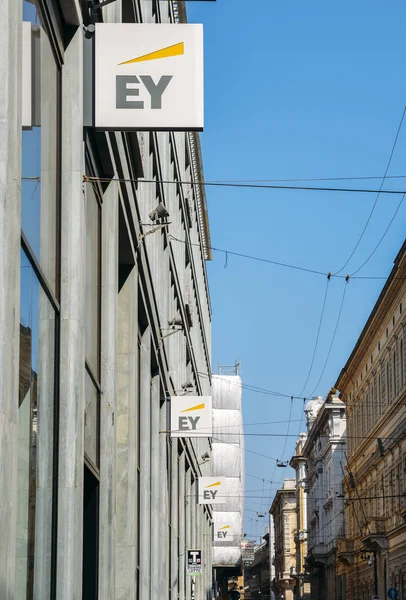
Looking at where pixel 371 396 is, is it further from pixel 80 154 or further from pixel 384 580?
pixel 80 154

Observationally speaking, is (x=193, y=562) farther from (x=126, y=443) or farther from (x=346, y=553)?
(x=346, y=553)

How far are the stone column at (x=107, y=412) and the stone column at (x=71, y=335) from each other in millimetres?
2938

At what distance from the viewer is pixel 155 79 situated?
10.2 metres

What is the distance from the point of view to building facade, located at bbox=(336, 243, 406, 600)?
57375 millimetres

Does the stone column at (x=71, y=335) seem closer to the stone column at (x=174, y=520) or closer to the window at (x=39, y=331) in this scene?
the window at (x=39, y=331)

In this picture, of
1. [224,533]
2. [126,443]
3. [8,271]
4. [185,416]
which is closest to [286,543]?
[224,533]

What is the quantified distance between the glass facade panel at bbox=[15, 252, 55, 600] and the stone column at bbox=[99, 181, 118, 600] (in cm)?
372

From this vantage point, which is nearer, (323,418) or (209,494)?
(209,494)

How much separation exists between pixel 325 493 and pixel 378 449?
3969 centimetres

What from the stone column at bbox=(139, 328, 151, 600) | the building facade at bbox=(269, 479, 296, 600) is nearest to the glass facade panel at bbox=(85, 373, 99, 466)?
the stone column at bbox=(139, 328, 151, 600)

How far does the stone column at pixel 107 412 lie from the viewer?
1380cm

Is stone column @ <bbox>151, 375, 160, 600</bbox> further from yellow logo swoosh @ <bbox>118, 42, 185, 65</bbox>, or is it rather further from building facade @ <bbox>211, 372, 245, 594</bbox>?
building facade @ <bbox>211, 372, 245, 594</bbox>

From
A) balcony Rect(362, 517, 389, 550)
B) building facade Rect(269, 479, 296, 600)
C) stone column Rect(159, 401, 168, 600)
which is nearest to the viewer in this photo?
stone column Rect(159, 401, 168, 600)

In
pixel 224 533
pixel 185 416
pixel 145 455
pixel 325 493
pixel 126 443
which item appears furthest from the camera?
pixel 325 493
